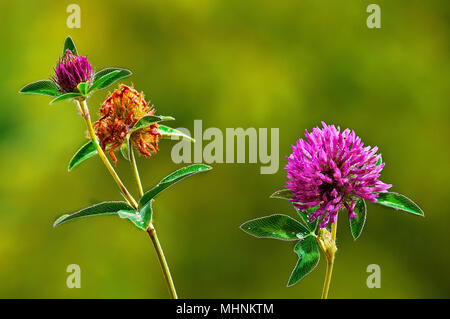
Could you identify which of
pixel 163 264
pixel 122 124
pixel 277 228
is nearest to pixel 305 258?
pixel 277 228

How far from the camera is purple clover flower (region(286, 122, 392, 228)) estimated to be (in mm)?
681

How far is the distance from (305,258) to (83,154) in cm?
31

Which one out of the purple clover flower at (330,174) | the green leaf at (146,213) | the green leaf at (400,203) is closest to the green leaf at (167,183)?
the green leaf at (146,213)

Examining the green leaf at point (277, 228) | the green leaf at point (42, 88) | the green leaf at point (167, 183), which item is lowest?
the green leaf at point (277, 228)

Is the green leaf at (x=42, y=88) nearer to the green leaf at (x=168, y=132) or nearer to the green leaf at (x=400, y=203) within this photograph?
the green leaf at (x=168, y=132)

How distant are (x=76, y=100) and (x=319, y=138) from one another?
313 millimetres

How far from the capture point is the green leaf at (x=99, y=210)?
24.6 inches

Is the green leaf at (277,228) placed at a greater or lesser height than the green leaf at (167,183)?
lesser

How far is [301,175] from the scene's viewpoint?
2.24ft

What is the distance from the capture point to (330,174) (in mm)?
703

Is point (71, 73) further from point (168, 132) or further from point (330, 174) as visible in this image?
point (330, 174)

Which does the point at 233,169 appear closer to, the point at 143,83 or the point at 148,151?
the point at 143,83

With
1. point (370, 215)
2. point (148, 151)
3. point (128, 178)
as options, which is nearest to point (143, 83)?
point (128, 178)

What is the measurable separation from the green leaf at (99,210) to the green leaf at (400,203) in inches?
12.1
